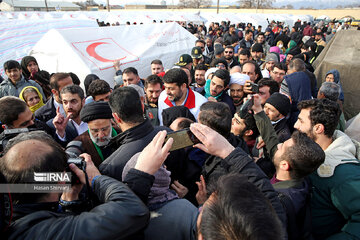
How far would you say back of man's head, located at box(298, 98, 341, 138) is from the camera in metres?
2.18

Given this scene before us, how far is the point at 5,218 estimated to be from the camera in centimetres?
85

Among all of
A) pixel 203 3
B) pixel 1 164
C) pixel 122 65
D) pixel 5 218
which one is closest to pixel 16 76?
pixel 122 65

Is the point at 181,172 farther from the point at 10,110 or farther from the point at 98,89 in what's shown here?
the point at 98,89

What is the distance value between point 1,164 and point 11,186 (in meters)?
0.15

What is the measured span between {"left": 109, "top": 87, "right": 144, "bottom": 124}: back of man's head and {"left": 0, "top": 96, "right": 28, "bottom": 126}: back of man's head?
1.19 m

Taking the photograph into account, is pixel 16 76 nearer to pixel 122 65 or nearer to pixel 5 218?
pixel 122 65

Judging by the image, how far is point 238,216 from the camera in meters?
0.79

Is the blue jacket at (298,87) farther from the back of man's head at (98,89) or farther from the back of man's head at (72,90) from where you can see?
the back of man's head at (72,90)

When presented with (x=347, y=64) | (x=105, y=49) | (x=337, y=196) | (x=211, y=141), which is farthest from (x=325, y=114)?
(x=105, y=49)

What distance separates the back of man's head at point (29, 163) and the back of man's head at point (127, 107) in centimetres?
68

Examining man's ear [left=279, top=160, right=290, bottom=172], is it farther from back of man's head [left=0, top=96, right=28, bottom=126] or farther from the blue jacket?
back of man's head [left=0, top=96, right=28, bottom=126]

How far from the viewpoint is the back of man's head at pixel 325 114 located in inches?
85.7

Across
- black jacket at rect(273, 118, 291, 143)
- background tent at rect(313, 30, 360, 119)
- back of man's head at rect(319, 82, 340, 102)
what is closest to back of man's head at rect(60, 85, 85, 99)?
black jacket at rect(273, 118, 291, 143)

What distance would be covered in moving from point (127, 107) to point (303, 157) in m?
1.36
